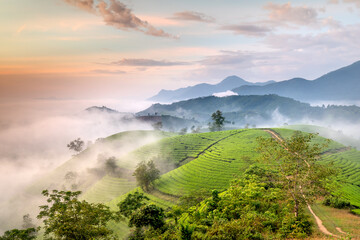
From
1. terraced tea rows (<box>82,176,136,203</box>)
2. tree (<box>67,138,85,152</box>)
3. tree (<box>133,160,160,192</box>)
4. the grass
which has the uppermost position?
the grass

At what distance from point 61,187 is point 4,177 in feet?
314

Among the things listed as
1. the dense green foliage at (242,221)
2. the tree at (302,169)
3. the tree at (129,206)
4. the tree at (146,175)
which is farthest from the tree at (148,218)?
the tree at (146,175)

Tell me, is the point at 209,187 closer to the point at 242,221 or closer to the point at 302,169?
the point at 242,221

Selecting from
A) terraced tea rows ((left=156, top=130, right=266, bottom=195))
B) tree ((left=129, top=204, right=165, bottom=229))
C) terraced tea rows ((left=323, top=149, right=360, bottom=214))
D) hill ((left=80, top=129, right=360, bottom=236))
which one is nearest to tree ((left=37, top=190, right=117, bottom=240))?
tree ((left=129, top=204, right=165, bottom=229))

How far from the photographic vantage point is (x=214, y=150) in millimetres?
92938

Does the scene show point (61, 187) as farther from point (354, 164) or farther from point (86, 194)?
point (354, 164)

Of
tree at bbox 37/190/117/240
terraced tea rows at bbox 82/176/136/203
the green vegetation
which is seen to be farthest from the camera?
terraced tea rows at bbox 82/176/136/203

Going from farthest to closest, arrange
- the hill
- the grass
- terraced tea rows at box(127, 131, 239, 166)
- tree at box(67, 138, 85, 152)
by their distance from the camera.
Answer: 1. tree at box(67, 138, 85, 152)
2. terraced tea rows at box(127, 131, 239, 166)
3. the hill
4. the grass

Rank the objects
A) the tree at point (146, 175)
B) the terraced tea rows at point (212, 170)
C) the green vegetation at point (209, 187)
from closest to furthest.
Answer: the green vegetation at point (209, 187), the terraced tea rows at point (212, 170), the tree at point (146, 175)

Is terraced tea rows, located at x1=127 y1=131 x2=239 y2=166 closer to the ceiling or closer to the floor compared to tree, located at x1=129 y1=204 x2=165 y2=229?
closer to the floor

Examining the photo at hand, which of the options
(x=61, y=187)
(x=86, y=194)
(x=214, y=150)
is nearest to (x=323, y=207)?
(x=214, y=150)

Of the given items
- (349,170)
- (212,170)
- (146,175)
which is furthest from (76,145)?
(349,170)

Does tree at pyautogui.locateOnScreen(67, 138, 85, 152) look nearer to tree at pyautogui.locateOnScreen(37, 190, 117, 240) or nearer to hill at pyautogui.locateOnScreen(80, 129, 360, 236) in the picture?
hill at pyautogui.locateOnScreen(80, 129, 360, 236)

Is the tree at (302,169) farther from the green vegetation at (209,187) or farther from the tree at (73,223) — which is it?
the tree at (73,223)
